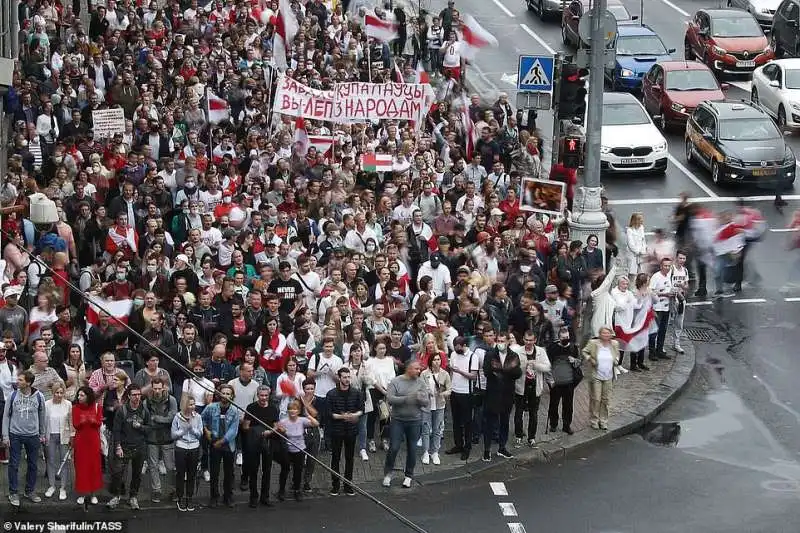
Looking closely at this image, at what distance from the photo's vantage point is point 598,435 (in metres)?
20.1

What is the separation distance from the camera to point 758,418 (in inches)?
815

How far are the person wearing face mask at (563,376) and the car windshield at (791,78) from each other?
663 inches

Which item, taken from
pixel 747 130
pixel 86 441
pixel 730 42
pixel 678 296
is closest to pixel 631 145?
pixel 747 130

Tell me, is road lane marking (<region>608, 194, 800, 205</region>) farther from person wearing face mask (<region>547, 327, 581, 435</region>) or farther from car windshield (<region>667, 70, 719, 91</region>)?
person wearing face mask (<region>547, 327, 581, 435</region>)

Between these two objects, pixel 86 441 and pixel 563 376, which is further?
pixel 563 376

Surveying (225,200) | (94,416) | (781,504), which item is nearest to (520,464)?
(781,504)

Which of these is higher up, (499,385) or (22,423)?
(499,385)

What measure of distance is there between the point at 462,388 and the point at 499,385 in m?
0.42

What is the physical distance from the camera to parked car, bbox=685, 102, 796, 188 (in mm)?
30875

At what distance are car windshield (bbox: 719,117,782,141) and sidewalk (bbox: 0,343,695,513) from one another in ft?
31.1

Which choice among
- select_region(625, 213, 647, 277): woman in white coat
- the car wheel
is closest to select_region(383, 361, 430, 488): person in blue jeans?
select_region(625, 213, 647, 277): woman in white coat

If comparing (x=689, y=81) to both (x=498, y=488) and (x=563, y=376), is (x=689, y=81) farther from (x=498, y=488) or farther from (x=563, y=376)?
(x=498, y=488)

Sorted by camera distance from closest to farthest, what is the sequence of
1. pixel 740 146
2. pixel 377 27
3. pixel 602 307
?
pixel 602 307 → pixel 740 146 → pixel 377 27

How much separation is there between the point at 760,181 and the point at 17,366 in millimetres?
16557
